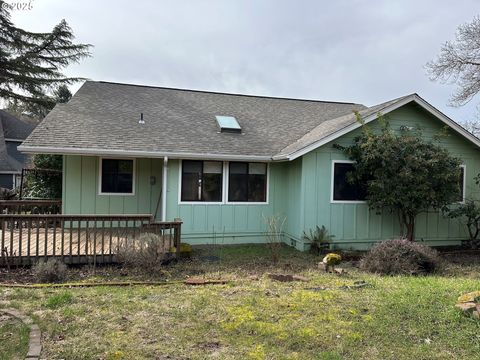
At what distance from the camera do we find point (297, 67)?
679 inches

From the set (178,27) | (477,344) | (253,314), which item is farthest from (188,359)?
(178,27)

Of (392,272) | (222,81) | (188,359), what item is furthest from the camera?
(222,81)

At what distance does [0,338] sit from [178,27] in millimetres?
12094

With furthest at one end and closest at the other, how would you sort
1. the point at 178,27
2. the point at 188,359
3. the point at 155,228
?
Result: the point at 178,27 → the point at 155,228 → the point at 188,359

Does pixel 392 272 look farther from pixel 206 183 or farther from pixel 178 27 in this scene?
pixel 178 27

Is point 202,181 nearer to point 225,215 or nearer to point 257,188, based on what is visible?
point 225,215

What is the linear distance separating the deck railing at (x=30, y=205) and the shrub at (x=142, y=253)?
184 inches

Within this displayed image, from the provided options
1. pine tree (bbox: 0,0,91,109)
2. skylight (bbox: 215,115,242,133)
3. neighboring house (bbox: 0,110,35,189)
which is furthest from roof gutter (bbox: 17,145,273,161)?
pine tree (bbox: 0,0,91,109)

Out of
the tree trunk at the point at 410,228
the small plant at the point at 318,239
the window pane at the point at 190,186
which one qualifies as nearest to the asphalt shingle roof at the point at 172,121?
the window pane at the point at 190,186

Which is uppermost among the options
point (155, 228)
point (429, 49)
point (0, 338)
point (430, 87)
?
point (429, 49)

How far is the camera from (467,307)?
4484mm

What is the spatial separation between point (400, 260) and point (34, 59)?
85.3 feet

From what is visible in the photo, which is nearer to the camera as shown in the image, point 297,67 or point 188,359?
point 188,359

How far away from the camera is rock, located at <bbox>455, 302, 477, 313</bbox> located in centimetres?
443
